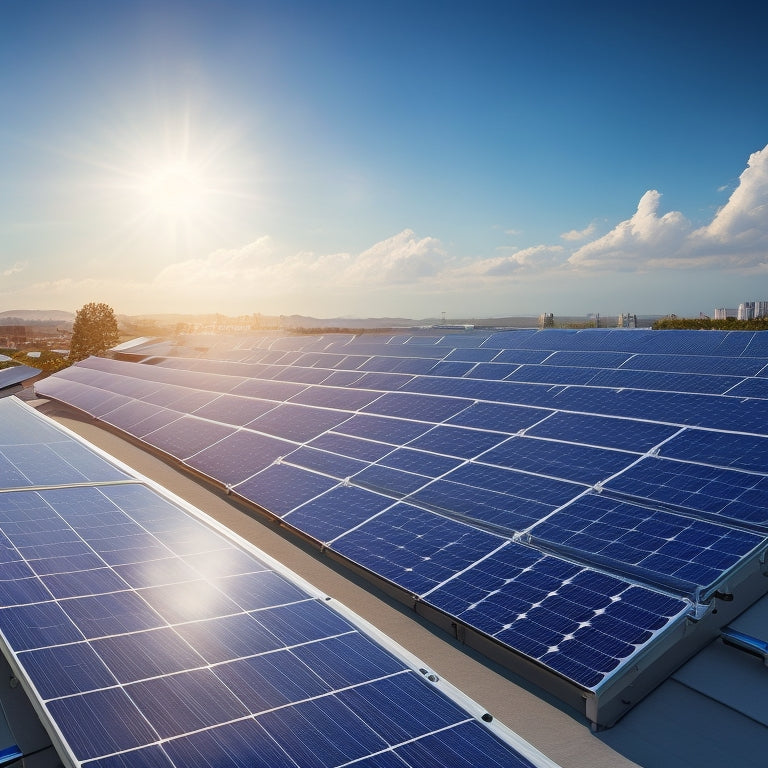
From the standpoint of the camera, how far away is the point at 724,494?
1184 cm

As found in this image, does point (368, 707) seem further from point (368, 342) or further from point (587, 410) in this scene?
point (368, 342)

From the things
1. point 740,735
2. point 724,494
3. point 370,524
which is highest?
point 724,494

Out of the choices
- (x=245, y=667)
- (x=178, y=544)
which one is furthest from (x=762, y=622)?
(x=178, y=544)

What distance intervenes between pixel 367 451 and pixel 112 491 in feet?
22.1

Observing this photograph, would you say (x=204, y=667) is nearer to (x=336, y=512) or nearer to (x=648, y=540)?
(x=336, y=512)

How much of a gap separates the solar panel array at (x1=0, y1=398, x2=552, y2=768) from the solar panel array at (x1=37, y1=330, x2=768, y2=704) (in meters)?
2.59

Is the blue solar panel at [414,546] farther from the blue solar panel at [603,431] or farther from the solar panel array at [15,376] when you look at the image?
the solar panel array at [15,376]

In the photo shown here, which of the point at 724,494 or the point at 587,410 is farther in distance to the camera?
the point at 587,410

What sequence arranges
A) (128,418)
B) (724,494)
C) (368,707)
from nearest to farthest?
(368,707) → (724,494) → (128,418)

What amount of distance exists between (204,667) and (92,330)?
9920cm

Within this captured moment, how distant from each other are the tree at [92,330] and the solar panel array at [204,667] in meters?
92.9

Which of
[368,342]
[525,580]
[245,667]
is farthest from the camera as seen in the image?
[368,342]

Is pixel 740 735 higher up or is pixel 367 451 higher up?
pixel 367 451

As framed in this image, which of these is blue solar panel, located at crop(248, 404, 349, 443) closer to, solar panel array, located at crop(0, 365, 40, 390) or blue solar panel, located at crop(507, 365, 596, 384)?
blue solar panel, located at crop(507, 365, 596, 384)
